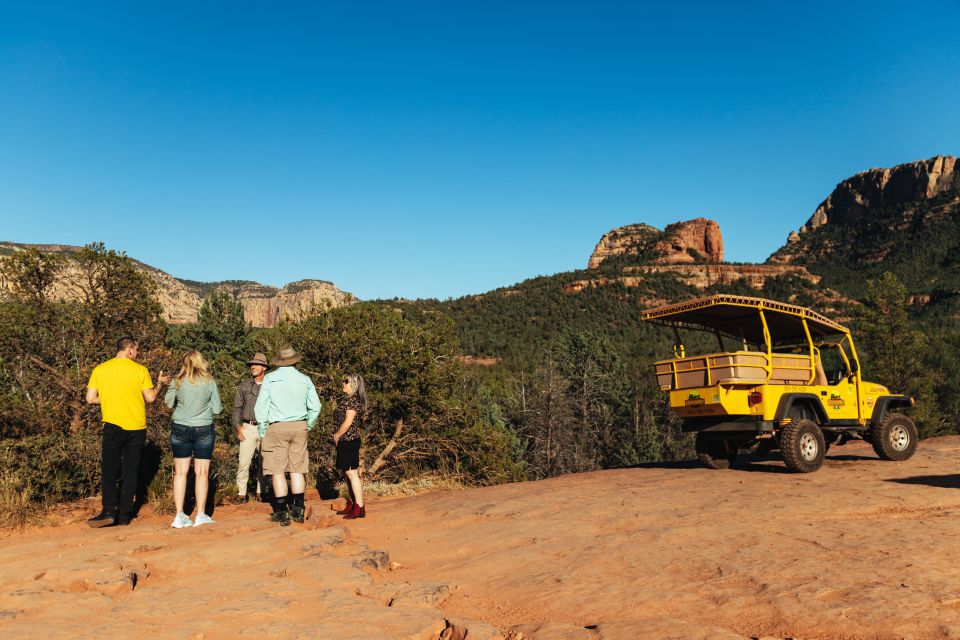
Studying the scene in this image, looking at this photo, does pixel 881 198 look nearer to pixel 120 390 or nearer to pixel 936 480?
pixel 936 480

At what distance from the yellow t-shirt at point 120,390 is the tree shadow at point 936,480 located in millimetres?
9559

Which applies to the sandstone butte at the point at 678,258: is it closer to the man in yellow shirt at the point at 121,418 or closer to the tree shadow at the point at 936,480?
the tree shadow at the point at 936,480

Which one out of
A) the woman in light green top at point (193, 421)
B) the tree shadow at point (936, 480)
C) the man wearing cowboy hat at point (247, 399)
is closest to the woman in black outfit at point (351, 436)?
the man wearing cowboy hat at point (247, 399)

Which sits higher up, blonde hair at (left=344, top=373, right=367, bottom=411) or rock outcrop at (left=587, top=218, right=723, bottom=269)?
rock outcrop at (left=587, top=218, right=723, bottom=269)

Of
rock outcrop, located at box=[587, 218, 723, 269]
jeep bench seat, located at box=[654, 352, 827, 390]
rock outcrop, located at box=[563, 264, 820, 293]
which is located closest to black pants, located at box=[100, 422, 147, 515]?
jeep bench seat, located at box=[654, 352, 827, 390]

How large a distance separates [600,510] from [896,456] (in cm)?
699

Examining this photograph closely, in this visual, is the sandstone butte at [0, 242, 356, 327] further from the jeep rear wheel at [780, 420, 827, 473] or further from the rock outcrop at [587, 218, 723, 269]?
the rock outcrop at [587, 218, 723, 269]

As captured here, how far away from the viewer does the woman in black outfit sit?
7.21 metres

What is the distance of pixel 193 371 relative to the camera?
6.71 metres

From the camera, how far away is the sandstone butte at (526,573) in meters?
3.49

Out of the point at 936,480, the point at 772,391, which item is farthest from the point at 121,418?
the point at 936,480

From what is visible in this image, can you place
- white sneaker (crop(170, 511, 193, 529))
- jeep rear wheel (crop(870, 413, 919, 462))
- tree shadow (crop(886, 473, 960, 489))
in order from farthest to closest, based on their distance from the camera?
jeep rear wheel (crop(870, 413, 919, 462)) < tree shadow (crop(886, 473, 960, 489)) < white sneaker (crop(170, 511, 193, 529))

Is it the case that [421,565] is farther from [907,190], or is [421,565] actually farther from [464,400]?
[907,190]

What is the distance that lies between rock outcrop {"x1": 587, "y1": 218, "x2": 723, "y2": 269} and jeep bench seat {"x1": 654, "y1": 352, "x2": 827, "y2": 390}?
10130 cm
